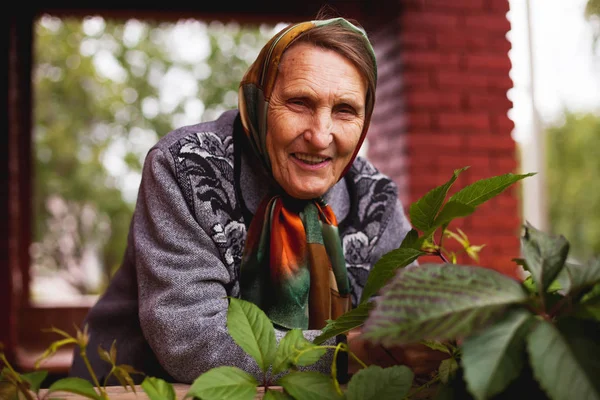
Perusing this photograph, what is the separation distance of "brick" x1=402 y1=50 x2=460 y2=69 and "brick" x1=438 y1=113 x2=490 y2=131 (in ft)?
1.22

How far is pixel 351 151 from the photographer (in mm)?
1475

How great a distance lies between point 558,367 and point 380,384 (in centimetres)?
19

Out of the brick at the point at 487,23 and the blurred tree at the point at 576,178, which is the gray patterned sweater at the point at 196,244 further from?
the blurred tree at the point at 576,178

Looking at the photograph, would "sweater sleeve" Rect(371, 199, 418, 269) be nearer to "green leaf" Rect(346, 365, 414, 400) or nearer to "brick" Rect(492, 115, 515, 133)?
"green leaf" Rect(346, 365, 414, 400)

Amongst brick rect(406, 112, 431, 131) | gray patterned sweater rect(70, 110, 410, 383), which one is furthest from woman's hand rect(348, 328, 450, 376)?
brick rect(406, 112, 431, 131)

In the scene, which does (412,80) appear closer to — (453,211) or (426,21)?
(426,21)

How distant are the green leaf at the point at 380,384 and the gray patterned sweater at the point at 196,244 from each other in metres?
0.43

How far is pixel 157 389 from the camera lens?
23.5 inches

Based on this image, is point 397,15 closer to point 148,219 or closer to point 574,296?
point 148,219

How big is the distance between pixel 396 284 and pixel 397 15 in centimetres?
460

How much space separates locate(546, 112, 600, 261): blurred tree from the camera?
36.1m

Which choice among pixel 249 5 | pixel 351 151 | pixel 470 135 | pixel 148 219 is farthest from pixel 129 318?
pixel 249 5

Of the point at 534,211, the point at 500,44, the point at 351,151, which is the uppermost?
the point at 500,44

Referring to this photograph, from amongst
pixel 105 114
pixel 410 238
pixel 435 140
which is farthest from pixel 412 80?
pixel 105 114
